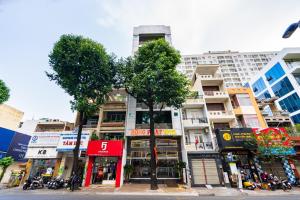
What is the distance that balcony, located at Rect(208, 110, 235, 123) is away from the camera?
780 inches

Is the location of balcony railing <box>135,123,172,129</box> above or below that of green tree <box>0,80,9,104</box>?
below

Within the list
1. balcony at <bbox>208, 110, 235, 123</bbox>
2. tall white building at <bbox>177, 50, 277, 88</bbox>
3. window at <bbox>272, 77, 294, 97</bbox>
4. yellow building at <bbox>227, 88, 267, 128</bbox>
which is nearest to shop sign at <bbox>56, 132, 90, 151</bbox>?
balcony at <bbox>208, 110, 235, 123</bbox>

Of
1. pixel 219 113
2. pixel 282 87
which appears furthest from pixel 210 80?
pixel 282 87

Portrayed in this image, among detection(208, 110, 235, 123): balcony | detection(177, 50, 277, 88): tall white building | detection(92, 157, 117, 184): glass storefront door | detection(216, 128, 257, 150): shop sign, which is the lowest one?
detection(92, 157, 117, 184): glass storefront door

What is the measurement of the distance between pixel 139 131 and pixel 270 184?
14368mm

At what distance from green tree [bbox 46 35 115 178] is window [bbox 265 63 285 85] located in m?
33.9

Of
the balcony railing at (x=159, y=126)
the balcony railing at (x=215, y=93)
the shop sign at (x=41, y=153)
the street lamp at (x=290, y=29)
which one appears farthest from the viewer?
the balcony railing at (x=215, y=93)

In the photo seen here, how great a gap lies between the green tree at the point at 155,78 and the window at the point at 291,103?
2447cm

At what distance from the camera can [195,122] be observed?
65.1ft

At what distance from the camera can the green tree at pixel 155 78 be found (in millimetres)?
14961

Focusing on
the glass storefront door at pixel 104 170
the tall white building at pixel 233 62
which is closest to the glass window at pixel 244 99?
the glass storefront door at pixel 104 170

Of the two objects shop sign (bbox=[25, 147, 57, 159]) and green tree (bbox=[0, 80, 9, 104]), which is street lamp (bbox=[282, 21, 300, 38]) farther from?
green tree (bbox=[0, 80, 9, 104])

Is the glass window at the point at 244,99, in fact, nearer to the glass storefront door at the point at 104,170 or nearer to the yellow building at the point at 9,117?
the glass storefront door at the point at 104,170

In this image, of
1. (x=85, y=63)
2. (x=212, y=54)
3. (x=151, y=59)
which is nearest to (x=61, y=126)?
(x=85, y=63)
